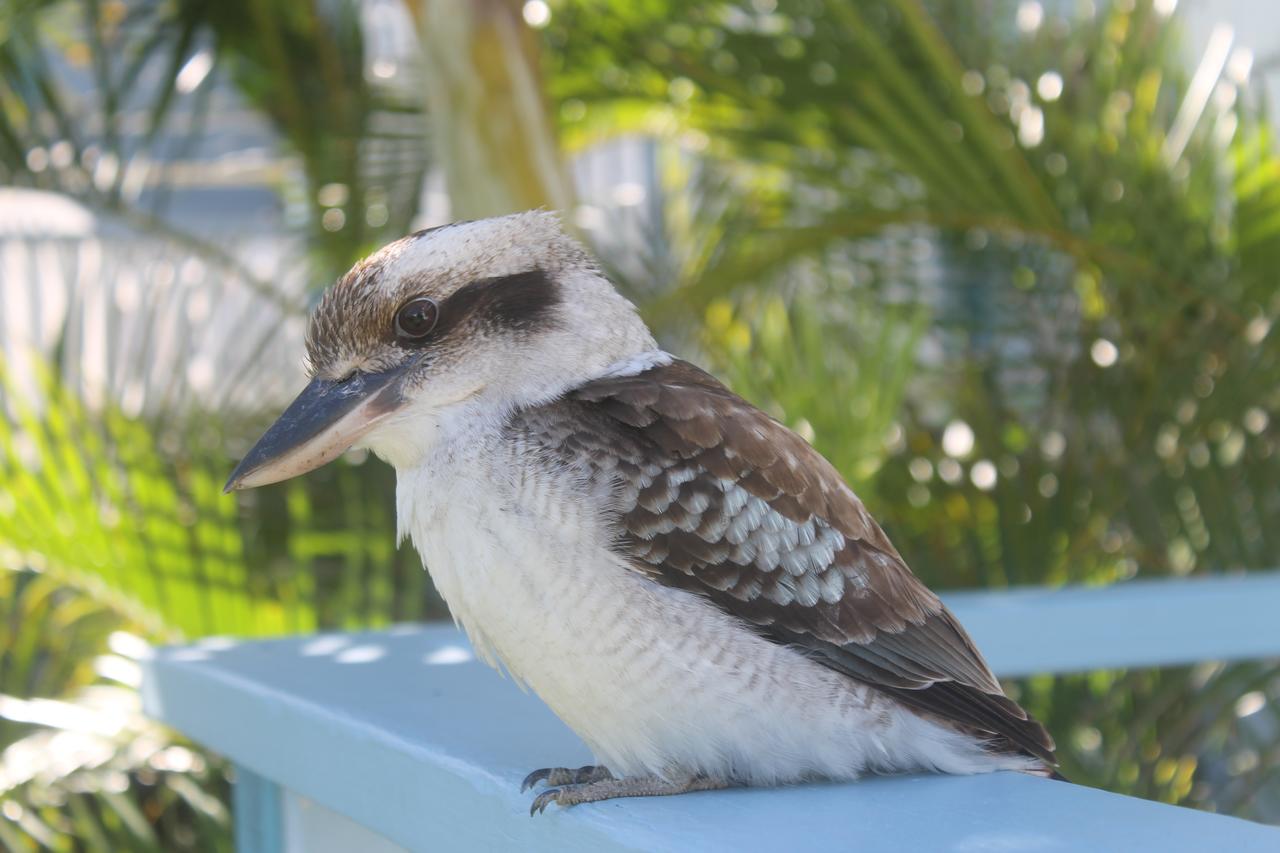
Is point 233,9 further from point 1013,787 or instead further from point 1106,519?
point 1013,787

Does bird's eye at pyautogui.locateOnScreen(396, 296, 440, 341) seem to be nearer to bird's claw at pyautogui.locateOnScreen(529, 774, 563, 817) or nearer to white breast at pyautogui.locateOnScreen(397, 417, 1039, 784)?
white breast at pyautogui.locateOnScreen(397, 417, 1039, 784)

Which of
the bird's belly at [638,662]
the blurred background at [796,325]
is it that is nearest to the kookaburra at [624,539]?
the bird's belly at [638,662]

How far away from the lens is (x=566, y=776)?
3.89ft

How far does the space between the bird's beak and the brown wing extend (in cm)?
16

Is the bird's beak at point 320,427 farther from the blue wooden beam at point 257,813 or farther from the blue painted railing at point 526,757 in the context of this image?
the blue wooden beam at point 257,813

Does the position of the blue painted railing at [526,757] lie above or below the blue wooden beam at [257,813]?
above

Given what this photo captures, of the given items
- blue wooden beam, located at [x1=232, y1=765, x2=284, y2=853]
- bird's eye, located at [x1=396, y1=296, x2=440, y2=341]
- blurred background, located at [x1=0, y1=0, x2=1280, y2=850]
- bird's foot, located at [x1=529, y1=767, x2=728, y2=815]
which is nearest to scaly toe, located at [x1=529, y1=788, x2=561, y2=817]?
bird's foot, located at [x1=529, y1=767, x2=728, y2=815]

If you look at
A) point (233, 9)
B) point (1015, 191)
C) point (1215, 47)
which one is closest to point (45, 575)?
point (233, 9)

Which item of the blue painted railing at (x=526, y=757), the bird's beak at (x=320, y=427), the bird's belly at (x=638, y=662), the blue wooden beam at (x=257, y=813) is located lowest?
the blue wooden beam at (x=257, y=813)

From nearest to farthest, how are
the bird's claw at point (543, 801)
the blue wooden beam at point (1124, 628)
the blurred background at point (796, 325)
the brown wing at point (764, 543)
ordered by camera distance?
the bird's claw at point (543, 801), the brown wing at point (764, 543), the blue wooden beam at point (1124, 628), the blurred background at point (796, 325)

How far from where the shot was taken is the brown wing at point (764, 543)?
119 cm

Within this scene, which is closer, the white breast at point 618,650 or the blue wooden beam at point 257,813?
the white breast at point 618,650

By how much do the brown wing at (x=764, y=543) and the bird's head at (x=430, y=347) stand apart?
0.07 metres

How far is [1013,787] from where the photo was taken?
110cm
